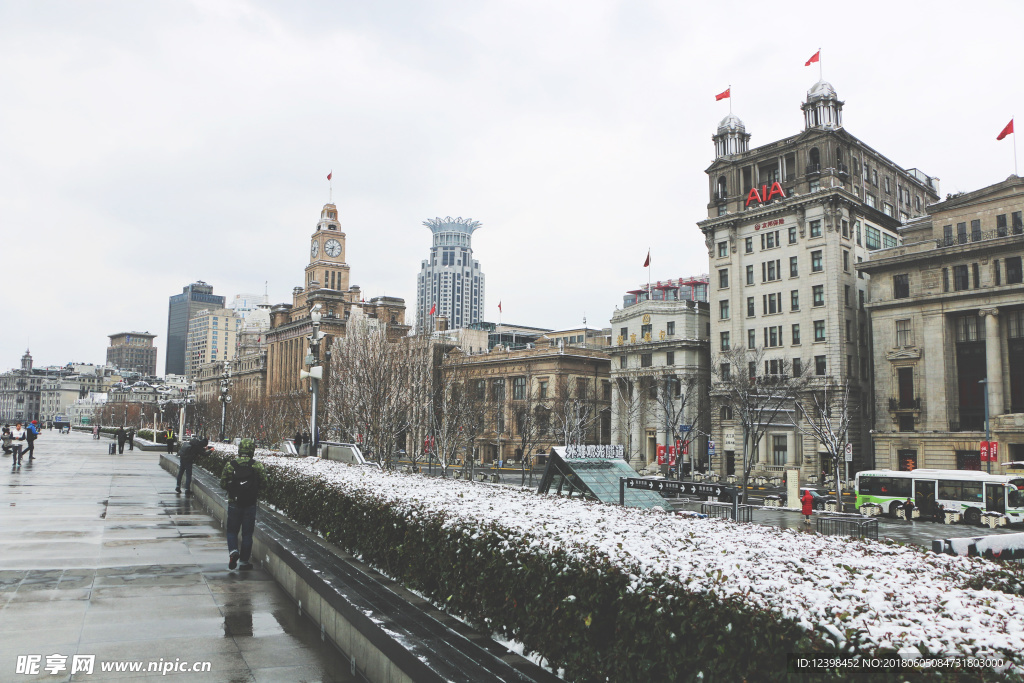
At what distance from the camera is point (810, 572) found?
4.79 meters

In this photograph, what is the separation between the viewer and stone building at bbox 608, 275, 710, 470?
68062 millimetres

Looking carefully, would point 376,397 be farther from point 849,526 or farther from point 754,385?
point 754,385

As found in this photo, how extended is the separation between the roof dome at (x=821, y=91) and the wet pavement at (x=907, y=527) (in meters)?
41.6

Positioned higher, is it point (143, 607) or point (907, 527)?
point (143, 607)

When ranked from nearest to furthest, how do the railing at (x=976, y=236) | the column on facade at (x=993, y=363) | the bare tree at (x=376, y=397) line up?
the bare tree at (x=376, y=397) < the column on facade at (x=993, y=363) < the railing at (x=976, y=236)

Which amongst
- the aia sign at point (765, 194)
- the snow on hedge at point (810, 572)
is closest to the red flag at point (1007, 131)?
the aia sign at point (765, 194)

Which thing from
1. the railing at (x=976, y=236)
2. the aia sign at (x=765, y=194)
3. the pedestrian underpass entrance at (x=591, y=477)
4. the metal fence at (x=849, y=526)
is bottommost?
the metal fence at (x=849, y=526)

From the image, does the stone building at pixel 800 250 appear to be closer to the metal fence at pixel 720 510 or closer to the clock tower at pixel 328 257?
the metal fence at pixel 720 510

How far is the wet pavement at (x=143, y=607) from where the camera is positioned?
688 centimetres

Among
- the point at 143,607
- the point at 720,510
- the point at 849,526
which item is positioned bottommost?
the point at 849,526

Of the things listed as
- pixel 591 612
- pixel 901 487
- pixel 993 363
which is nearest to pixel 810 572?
pixel 591 612

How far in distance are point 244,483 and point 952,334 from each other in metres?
53.4

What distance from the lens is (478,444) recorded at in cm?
8219

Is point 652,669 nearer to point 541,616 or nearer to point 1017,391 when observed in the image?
point 541,616
